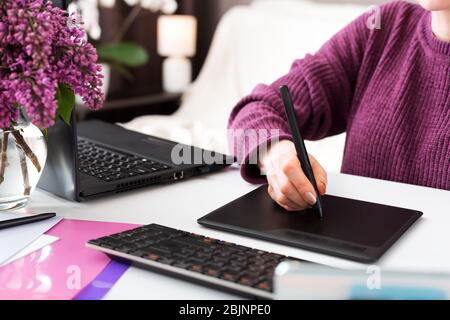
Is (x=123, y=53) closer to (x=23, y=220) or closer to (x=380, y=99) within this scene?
(x=380, y=99)

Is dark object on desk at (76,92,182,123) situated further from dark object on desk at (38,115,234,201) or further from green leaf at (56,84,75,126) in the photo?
green leaf at (56,84,75,126)

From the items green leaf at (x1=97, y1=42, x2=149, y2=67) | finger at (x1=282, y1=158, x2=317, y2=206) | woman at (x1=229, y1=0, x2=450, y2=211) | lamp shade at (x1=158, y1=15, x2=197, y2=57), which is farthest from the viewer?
lamp shade at (x1=158, y1=15, x2=197, y2=57)

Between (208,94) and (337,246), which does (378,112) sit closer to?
(337,246)

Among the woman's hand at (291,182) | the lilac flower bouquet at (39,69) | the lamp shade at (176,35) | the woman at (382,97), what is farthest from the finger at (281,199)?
the lamp shade at (176,35)

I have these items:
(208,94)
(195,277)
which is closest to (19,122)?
(195,277)

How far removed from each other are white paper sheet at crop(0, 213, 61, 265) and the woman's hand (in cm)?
28

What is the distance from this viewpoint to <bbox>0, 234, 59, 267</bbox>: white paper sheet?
666mm

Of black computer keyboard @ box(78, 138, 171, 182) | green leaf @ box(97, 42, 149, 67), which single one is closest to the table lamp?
green leaf @ box(97, 42, 149, 67)

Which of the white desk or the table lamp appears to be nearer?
the white desk

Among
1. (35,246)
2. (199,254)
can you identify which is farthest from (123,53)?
(199,254)

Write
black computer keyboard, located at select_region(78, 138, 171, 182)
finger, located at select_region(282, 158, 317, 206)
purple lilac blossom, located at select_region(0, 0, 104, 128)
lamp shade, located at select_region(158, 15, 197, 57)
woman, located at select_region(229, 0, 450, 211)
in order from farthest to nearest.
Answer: lamp shade, located at select_region(158, 15, 197, 57) < woman, located at select_region(229, 0, 450, 211) < black computer keyboard, located at select_region(78, 138, 171, 182) < finger, located at select_region(282, 158, 317, 206) < purple lilac blossom, located at select_region(0, 0, 104, 128)

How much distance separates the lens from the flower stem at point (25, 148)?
2.52 feet

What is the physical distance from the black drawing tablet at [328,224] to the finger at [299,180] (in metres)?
0.02

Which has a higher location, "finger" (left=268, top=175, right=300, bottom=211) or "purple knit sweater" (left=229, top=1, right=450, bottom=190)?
"purple knit sweater" (left=229, top=1, right=450, bottom=190)
